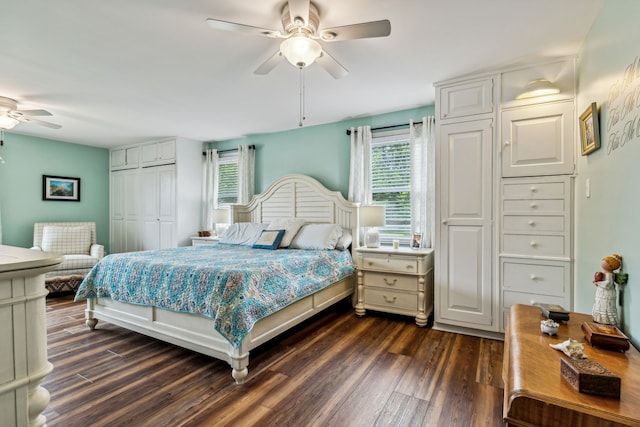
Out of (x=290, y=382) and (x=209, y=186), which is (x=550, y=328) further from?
(x=209, y=186)

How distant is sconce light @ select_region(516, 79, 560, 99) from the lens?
248 centimetres

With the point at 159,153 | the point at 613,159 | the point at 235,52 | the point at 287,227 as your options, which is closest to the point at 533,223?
the point at 613,159

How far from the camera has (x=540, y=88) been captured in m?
2.49

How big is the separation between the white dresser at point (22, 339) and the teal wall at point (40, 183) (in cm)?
536

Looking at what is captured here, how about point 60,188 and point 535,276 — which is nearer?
point 535,276

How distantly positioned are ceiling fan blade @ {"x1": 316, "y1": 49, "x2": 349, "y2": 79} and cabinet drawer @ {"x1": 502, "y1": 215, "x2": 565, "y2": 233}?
194 cm

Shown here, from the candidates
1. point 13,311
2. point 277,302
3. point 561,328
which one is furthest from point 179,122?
point 561,328

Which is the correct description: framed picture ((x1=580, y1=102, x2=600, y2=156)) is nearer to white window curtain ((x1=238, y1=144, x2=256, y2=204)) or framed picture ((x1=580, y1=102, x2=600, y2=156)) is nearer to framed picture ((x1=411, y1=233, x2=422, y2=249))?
framed picture ((x1=411, y1=233, x2=422, y2=249))

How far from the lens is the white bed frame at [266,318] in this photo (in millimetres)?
2289

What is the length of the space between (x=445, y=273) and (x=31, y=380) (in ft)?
9.85

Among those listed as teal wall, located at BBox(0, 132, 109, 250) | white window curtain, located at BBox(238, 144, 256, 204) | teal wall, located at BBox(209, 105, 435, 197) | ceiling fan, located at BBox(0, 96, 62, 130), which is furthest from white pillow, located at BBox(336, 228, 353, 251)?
teal wall, located at BBox(0, 132, 109, 250)

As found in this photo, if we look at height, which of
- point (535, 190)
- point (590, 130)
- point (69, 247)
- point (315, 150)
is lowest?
point (69, 247)

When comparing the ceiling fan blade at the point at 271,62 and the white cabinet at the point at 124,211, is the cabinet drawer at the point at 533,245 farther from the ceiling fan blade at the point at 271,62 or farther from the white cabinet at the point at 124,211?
the white cabinet at the point at 124,211

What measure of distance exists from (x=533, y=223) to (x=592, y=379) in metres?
2.00
